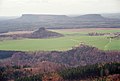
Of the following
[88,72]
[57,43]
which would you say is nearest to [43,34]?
[57,43]

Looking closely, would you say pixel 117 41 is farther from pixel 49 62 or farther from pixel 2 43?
pixel 2 43

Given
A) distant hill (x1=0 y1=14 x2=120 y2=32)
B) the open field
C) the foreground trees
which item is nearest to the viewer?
the foreground trees

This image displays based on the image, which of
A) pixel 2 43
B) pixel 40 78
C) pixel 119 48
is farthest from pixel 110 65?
Answer: pixel 2 43

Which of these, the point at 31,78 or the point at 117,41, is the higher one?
the point at 117,41

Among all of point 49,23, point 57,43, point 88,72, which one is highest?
point 57,43

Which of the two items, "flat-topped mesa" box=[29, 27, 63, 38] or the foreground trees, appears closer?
the foreground trees

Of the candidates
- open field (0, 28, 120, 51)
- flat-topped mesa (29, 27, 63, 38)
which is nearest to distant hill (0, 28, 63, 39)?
flat-topped mesa (29, 27, 63, 38)

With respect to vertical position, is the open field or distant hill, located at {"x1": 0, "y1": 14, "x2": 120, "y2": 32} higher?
the open field

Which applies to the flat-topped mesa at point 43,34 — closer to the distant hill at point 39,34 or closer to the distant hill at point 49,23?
the distant hill at point 39,34

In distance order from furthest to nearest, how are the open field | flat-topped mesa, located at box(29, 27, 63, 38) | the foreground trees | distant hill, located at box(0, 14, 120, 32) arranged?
distant hill, located at box(0, 14, 120, 32), flat-topped mesa, located at box(29, 27, 63, 38), the open field, the foreground trees

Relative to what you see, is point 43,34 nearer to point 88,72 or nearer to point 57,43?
point 57,43

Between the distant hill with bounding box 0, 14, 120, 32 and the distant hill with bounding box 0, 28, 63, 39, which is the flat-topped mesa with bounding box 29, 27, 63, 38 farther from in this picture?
the distant hill with bounding box 0, 14, 120, 32
